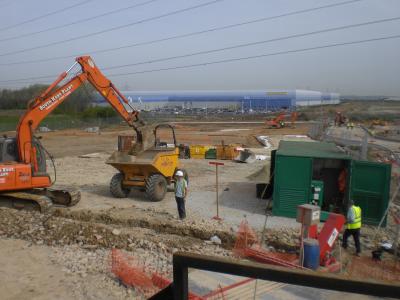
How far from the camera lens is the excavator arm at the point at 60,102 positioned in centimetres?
1300

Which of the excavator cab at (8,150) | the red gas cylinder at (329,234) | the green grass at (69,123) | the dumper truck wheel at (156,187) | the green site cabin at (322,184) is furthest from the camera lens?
the green grass at (69,123)

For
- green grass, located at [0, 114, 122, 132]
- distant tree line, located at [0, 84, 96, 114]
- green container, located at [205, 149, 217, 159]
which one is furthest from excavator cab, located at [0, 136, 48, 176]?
distant tree line, located at [0, 84, 96, 114]

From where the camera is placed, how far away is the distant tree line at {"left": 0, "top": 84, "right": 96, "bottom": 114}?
2923 inches

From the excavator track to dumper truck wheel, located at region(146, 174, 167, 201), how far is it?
226 centimetres

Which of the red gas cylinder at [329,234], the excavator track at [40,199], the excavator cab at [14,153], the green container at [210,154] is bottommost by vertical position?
the green container at [210,154]

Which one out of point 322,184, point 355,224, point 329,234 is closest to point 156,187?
point 322,184

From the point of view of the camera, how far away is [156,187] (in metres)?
14.4

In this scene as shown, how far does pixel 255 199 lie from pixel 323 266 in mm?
6261

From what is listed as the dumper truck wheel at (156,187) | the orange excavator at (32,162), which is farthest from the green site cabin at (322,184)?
the orange excavator at (32,162)

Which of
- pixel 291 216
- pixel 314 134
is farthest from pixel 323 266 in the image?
pixel 314 134

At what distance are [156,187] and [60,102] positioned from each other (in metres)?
4.05

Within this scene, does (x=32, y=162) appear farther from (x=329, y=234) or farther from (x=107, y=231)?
(x=329, y=234)

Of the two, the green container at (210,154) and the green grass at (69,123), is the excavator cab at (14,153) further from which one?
the green grass at (69,123)

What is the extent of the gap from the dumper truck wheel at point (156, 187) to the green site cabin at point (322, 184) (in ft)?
12.6
